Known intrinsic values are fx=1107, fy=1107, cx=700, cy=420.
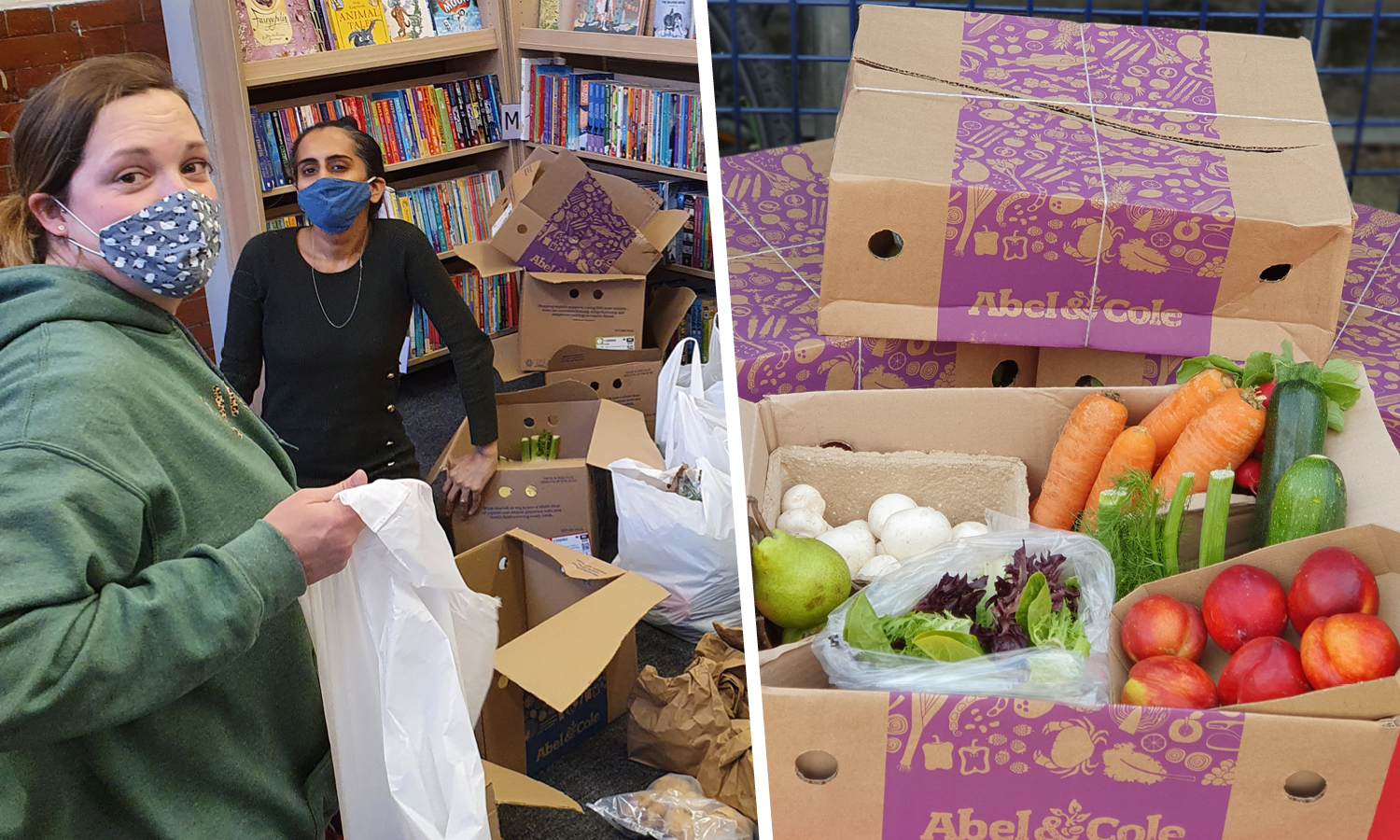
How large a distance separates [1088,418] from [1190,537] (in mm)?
196

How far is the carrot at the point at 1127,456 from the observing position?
1.38 m

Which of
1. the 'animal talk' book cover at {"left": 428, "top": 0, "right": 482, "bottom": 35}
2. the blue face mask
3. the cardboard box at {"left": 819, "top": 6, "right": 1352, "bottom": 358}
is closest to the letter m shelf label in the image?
the cardboard box at {"left": 819, "top": 6, "right": 1352, "bottom": 358}

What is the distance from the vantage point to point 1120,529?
1.30 meters

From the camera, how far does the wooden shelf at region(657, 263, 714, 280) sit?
11.6ft

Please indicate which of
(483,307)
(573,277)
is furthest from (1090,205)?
(483,307)

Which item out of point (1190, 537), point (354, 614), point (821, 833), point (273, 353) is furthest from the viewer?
point (273, 353)

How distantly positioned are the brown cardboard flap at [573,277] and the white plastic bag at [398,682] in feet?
5.77

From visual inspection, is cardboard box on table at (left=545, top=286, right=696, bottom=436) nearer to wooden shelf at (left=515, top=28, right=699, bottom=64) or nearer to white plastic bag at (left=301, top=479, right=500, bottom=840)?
wooden shelf at (left=515, top=28, right=699, bottom=64)

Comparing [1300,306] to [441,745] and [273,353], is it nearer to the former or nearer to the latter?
[441,745]

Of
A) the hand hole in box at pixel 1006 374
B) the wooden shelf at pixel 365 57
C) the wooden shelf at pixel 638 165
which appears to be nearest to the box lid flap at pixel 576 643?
the hand hole in box at pixel 1006 374

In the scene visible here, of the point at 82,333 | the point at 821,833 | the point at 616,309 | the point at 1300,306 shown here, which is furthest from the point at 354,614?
the point at 616,309

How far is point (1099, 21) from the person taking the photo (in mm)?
1932

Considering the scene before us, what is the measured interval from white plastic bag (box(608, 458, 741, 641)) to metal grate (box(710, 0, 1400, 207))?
75 cm

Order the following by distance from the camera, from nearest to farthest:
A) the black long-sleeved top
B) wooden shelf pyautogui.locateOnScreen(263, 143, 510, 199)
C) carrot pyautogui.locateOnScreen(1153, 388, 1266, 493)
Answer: carrot pyautogui.locateOnScreen(1153, 388, 1266, 493), the black long-sleeved top, wooden shelf pyautogui.locateOnScreen(263, 143, 510, 199)
